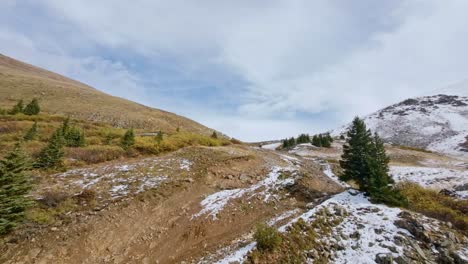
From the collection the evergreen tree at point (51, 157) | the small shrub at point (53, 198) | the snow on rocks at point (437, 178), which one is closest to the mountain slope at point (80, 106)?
the evergreen tree at point (51, 157)

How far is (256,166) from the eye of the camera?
22125 millimetres

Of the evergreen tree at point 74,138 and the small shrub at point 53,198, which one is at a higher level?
the evergreen tree at point 74,138

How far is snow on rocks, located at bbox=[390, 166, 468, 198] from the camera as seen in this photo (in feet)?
71.8

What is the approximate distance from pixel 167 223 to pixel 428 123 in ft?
390

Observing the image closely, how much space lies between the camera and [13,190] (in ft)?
38.2

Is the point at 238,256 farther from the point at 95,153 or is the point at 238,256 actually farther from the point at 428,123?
the point at 428,123

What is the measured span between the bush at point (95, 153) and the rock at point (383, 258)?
1742cm

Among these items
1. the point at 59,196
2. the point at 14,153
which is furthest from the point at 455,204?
the point at 14,153

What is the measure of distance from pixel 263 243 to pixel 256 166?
37.5ft

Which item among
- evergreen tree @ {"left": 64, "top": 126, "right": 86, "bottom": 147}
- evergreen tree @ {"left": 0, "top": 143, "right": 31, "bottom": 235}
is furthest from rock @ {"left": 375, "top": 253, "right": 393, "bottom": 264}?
evergreen tree @ {"left": 64, "top": 126, "right": 86, "bottom": 147}

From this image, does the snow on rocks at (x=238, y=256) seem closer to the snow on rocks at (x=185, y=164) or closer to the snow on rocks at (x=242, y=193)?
the snow on rocks at (x=242, y=193)

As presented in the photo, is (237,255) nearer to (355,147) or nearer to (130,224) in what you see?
(130,224)

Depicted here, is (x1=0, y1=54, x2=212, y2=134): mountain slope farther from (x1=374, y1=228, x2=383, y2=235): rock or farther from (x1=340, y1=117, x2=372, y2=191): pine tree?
(x1=374, y1=228, x2=383, y2=235): rock

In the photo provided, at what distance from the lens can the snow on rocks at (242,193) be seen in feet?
49.3
